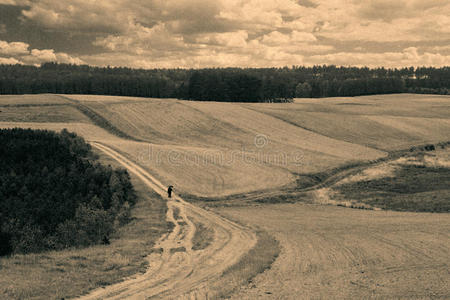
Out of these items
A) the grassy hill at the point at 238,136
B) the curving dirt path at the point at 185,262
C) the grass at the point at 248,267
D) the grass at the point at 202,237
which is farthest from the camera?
the grassy hill at the point at 238,136

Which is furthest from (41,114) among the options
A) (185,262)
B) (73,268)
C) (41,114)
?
(185,262)

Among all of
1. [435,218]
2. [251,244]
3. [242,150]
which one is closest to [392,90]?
[242,150]

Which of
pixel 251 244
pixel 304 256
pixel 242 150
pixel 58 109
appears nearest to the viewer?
pixel 304 256

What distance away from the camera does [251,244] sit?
20109 mm

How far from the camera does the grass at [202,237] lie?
1984 centimetres

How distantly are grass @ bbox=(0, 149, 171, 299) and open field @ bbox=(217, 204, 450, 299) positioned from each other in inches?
214

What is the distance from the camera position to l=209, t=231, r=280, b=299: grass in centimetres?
1322

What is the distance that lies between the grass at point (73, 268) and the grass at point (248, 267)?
3.73m

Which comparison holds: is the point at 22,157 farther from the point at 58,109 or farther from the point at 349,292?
the point at 58,109

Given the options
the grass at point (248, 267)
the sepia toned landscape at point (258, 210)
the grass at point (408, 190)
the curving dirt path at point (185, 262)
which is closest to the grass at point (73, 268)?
the sepia toned landscape at point (258, 210)

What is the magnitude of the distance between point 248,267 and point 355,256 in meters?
5.48

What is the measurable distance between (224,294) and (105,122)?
64308 mm

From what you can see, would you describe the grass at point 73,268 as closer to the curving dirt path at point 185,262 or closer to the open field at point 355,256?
the curving dirt path at point 185,262

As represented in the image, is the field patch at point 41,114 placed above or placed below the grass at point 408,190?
above
